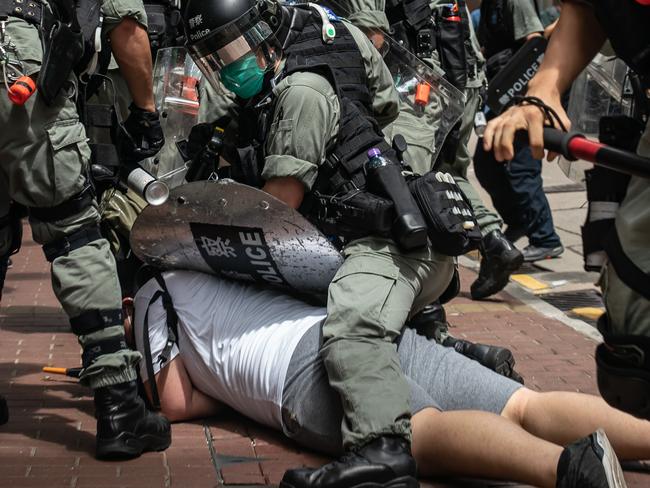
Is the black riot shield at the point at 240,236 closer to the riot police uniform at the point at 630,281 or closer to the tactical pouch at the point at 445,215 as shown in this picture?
the tactical pouch at the point at 445,215

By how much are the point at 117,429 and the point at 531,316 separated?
113 inches

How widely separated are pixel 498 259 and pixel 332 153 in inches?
88.2

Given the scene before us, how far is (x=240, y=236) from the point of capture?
12.3 feet

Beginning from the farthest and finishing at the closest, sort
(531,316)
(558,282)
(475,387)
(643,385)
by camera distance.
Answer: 1. (558,282)
2. (531,316)
3. (475,387)
4. (643,385)

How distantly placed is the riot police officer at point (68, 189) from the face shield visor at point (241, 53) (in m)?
0.40

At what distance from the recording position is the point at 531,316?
5781 mm

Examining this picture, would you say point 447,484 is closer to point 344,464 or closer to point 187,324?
point 344,464


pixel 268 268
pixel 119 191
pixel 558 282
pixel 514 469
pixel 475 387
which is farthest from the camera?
pixel 558 282

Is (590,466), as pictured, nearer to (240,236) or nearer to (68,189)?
(240,236)

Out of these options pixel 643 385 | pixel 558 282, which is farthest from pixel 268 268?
pixel 558 282

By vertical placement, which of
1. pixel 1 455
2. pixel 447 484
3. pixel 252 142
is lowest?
pixel 1 455

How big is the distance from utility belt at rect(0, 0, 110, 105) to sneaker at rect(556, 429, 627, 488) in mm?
1898

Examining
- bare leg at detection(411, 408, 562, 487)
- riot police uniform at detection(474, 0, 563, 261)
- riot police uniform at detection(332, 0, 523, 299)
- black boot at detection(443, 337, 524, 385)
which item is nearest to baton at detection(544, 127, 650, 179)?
bare leg at detection(411, 408, 562, 487)

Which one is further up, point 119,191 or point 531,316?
point 119,191
